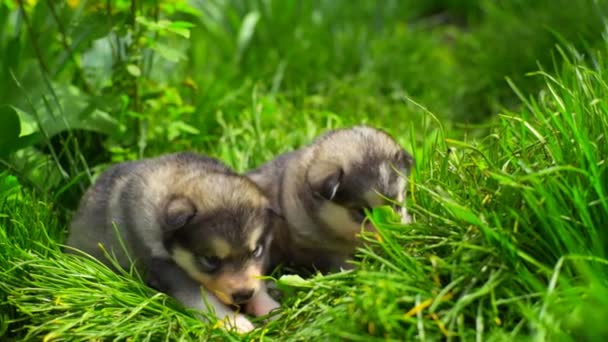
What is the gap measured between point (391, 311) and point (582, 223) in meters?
0.84

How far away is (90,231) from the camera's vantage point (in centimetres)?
448

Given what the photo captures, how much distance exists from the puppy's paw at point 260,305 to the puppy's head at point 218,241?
0.67ft

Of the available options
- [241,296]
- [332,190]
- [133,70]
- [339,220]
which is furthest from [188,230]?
[133,70]

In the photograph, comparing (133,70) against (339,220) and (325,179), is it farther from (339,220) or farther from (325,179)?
(339,220)

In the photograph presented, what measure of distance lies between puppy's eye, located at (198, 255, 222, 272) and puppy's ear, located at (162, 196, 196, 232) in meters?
0.19

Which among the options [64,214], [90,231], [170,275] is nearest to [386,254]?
[170,275]

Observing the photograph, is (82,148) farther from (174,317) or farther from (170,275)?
(174,317)

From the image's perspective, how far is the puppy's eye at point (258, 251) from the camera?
4.11 metres

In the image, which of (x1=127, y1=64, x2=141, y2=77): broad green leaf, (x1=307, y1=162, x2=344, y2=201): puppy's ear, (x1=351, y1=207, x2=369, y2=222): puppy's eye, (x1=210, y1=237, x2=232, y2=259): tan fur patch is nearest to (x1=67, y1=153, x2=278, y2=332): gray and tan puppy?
(x1=210, y1=237, x2=232, y2=259): tan fur patch

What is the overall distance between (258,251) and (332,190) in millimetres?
508

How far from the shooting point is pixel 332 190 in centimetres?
436

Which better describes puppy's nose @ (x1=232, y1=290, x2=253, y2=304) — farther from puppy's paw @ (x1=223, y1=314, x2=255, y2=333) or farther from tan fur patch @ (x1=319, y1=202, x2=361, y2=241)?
tan fur patch @ (x1=319, y1=202, x2=361, y2=241)

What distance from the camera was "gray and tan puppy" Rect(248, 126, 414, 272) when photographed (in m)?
4.45

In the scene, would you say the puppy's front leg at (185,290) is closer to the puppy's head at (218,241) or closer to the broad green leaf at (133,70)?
the puppy's head at (218,241)
